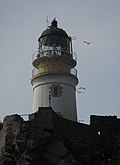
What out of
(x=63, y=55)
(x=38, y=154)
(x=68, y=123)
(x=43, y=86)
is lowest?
(x=38, y=154)

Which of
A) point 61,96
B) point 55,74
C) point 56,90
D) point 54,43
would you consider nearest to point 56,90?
point 56,90

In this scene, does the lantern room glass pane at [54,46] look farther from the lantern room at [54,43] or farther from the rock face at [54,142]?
the rock face at [54,142]

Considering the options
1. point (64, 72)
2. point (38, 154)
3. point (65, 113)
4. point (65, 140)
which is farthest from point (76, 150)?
point (64, 72)

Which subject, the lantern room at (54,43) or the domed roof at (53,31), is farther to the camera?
the domed roof at (53,31)

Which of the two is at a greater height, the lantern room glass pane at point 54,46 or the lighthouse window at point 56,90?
the lantern room glass pane at point 54,46

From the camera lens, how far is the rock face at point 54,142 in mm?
19797

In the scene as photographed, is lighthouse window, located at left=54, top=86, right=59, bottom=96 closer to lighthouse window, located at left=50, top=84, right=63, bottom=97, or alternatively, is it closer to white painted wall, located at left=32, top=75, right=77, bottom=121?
lighthouse window, located at left=50, top=84, right=63, bottom=97

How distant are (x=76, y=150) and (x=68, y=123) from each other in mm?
1332

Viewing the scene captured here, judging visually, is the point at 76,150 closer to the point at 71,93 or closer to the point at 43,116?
the point at 43,116

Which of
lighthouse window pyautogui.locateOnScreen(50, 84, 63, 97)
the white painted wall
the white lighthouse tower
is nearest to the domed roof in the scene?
the white lighthouse tower

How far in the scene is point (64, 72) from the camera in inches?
1084

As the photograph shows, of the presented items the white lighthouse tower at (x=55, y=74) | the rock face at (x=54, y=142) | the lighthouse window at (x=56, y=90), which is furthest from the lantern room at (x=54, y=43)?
the rock face at (x=54, y=142)

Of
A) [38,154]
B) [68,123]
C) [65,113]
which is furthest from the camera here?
[65,113]

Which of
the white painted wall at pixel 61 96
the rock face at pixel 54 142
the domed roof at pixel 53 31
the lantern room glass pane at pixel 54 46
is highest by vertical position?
the domed roof at pixel 53 31
